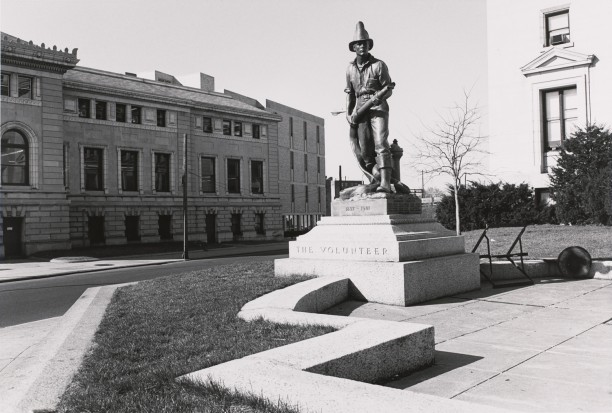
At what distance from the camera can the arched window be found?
3462cm

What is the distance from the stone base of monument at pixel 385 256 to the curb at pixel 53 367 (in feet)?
12.2

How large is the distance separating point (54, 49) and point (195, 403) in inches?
1483

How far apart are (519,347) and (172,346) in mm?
3664

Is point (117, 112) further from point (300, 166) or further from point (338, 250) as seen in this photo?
point (338, 250)

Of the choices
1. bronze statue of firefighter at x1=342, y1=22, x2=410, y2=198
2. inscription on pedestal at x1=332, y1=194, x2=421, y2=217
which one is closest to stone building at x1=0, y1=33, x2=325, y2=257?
bronze statue of firefighter at x1=342, y1=22, x2=410, y2=198

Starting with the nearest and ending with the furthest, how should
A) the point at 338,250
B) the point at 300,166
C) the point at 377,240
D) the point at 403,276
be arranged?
the point at 403,276 < the point at 377,240 < the point at 338,250 < the point at 300,166

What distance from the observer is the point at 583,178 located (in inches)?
963

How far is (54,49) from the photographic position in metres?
35.9

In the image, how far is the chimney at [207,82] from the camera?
200 ft

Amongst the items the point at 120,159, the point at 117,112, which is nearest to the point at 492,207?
the point at 120,159

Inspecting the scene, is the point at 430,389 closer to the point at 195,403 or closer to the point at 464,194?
the point at 195,403

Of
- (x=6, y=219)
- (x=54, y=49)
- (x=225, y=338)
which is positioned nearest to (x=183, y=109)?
(x=54, y=49)

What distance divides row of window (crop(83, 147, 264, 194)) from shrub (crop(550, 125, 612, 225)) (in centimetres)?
3137

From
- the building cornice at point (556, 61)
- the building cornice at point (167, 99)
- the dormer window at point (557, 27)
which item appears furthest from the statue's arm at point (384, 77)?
the building cornice at point (167, 99)
